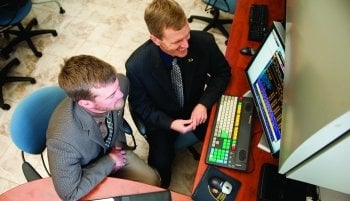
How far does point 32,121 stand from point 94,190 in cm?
55

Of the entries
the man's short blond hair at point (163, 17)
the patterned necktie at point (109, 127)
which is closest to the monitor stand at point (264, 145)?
the man's short blond hair at point (163, 17)

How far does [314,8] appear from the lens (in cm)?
82

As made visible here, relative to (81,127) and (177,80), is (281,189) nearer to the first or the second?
(177,80)

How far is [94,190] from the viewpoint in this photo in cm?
155

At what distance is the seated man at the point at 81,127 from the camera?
58.5 inches

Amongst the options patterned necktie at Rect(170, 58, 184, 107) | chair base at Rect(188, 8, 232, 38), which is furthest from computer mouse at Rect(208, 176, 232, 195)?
chair base at Rect(188, 8, 232, 38)

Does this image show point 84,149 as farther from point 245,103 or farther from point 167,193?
point 245,103

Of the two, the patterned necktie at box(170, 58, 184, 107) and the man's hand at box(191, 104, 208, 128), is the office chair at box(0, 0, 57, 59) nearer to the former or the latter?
the patterned necktie at box(170, 58, 184, 107)

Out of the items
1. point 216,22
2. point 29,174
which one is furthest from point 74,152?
point 216,22

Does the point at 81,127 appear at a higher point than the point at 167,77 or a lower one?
lower

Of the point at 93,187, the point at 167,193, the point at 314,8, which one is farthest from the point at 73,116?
the point at 314,8

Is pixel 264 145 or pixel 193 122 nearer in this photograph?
pixel 264 145

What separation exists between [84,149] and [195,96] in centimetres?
78

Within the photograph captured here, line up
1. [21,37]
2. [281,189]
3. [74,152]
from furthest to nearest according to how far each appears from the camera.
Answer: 1. [21,37]
2. [74,152]
3. [281,189]
